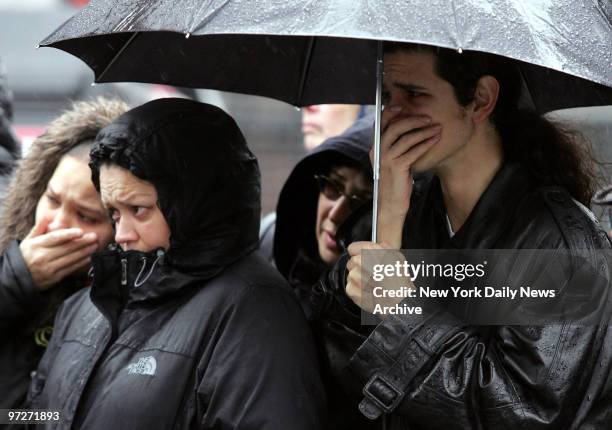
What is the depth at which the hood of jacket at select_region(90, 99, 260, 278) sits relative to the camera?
2936 mm

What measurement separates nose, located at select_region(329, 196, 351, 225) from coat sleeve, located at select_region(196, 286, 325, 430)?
2.43 feet

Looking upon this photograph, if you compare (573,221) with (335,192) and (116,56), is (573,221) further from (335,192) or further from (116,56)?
(116,56)

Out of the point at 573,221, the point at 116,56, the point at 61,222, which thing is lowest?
the point at 61,222

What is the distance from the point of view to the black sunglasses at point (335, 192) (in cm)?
352

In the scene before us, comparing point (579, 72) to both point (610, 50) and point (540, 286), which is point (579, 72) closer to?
point (610, 50)

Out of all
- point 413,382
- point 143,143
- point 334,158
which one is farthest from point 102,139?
point 413,382

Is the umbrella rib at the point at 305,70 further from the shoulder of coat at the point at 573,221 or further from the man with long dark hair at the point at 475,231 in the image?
the shoulder of coat at the point at 573,221

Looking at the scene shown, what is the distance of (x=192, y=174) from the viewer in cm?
296

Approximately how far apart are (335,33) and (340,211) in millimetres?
1367

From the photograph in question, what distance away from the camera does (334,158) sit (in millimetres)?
3629

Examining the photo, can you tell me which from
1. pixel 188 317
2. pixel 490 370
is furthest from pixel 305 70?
pixel 490 370

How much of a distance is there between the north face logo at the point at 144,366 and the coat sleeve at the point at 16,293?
0.75 metres

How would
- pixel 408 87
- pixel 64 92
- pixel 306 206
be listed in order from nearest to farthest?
pixel 408 87, pixel 306 206, pixel 64 92

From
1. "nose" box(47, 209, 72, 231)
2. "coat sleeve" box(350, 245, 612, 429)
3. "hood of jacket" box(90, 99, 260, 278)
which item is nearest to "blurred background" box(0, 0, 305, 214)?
"nose" box(47, 209, 72, 231)
